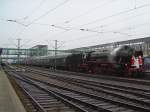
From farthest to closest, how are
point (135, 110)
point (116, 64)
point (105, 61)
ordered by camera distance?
point (105, 61)
point (116, 64)
point (135, 110)

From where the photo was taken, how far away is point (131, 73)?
23562 millimetres

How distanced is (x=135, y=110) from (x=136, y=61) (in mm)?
15773

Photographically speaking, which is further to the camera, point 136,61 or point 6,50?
point 6,50

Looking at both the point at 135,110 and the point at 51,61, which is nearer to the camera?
the point at 135,110

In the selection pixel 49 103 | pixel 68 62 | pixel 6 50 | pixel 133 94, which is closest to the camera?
pixel 49 103

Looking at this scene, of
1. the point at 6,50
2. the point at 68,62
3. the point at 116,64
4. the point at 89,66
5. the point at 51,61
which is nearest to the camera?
the point at 116,64

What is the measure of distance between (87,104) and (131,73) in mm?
15150

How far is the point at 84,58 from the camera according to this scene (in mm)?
31375

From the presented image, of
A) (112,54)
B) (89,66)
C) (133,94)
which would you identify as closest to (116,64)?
(112,54)

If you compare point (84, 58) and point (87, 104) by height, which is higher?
point (84, 58)

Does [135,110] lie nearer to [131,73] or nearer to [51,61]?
[131,73]

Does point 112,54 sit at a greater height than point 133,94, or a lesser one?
greater

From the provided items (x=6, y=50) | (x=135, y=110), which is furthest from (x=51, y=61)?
(x=6, y=50)

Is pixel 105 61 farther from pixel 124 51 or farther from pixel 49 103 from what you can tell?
pixel 49 103
